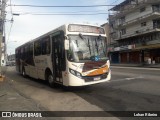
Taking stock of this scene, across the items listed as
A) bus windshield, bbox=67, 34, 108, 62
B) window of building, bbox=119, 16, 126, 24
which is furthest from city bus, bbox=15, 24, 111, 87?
window of building, bbox=119, 16, 126, 24

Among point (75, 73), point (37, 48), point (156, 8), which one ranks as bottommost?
point (75, 73)

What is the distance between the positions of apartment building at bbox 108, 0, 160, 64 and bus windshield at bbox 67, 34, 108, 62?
30677 mm

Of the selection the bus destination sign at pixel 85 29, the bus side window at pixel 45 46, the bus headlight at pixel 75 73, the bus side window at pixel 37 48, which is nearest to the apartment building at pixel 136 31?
the bus side window at pixel 37 48

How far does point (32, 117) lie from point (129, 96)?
4.45 m

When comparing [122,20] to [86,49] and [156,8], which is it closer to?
[156,8]

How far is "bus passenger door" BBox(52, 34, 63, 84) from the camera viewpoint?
11492mm

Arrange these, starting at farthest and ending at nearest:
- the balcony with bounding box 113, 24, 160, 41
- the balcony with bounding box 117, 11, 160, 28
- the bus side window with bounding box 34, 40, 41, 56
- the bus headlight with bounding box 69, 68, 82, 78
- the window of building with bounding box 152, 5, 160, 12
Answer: the window of building with bounding box 152, 5, 160, 12 < the balcony with bounding box 113, 24, 160, 41 < the balcony with bounding box 117, 11, 160, 28 < the bus side window with bounding box 34, 40, 41, 56 < the bus headlight with bounding box 69, 68, 82, 78

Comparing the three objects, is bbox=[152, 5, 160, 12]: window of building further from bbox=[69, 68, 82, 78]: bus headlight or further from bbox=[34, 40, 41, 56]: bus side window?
bbox=[69, 68, 82, 78]: bus headlight

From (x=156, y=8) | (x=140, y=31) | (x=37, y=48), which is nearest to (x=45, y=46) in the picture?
(x=37, y=48)

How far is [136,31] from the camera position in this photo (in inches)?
1962

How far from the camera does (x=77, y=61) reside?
1066 cm

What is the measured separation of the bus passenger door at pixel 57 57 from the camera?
1149 centimetres

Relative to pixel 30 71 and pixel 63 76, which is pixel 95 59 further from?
pixel 30 71

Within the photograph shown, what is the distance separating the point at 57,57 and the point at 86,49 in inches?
66.1
